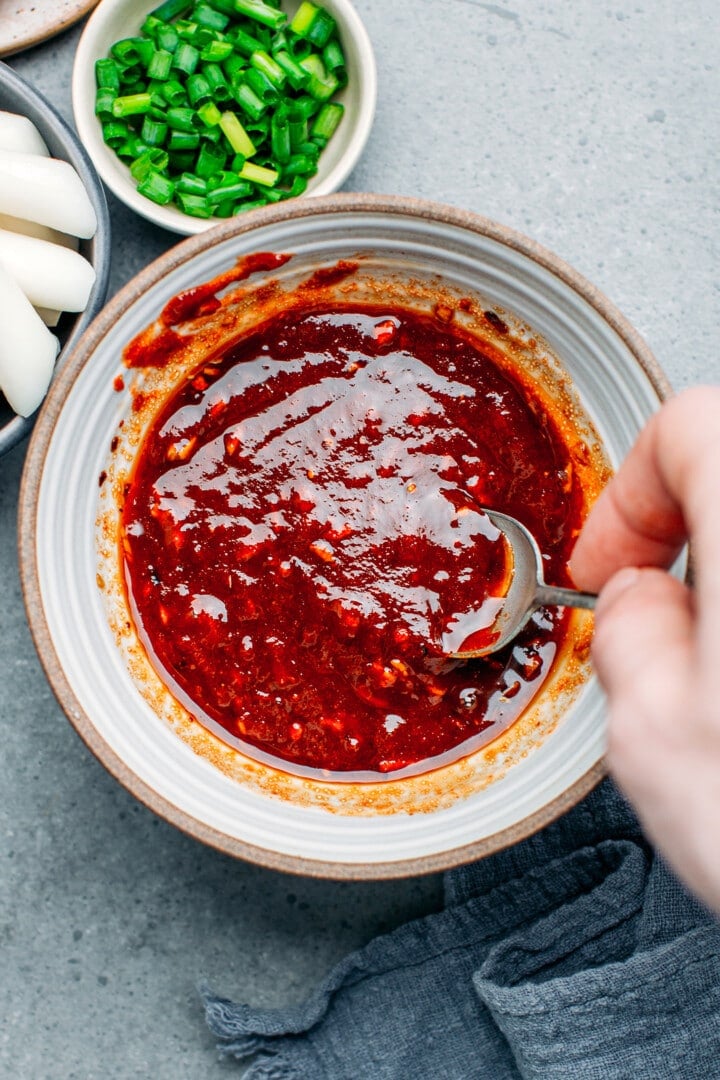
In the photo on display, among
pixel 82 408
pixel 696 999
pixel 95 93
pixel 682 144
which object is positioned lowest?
pixel 696 999

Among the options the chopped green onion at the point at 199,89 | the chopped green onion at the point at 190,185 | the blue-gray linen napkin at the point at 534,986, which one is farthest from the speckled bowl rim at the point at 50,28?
the blue-gray linen napkin at the point at 534,986

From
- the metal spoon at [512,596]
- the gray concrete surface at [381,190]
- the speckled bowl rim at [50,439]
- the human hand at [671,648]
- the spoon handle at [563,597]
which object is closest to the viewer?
the human hand at [671,648]

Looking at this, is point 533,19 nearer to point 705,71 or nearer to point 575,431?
point 705,71

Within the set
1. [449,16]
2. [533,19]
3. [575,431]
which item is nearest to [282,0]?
[449,16]

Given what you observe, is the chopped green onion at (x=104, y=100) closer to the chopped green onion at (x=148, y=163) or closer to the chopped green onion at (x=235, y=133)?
the chopped green onion at (x=148, y=163)

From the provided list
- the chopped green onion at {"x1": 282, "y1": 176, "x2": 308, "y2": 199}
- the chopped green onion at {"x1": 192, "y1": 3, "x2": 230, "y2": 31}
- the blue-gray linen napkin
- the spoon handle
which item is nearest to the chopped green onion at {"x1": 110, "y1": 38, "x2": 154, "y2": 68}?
the chopped green onion at {"x1": 192, "y1": 3, "x2": 230, "y2": 31}

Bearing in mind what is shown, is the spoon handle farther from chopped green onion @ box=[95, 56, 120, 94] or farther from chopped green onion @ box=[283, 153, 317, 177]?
chopped green onion @ box=[95, 56, 120, 94]
